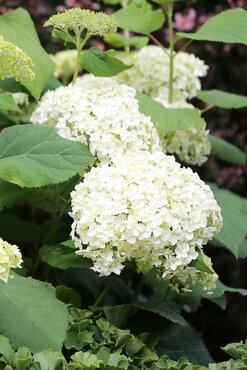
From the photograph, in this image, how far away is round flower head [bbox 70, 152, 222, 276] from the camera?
6.45 ft

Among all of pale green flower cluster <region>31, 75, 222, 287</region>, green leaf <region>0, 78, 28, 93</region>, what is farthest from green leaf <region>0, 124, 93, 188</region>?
green leaf <region>0, 78, 28, 93</region>

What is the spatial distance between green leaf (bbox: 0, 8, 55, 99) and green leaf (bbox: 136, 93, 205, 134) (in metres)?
0.30

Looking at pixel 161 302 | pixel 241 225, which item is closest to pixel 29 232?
pixel 161 302

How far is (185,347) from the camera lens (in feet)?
8.20

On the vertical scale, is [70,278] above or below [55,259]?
below

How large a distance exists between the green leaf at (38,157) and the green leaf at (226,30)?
633mm

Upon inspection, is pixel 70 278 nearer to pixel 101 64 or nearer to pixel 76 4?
pixel 101 64

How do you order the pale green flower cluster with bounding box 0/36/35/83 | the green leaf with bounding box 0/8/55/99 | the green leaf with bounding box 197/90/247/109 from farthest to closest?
the green leaf with bounding box 197/90/247/109 < the green leaf with bounding box 0/8/55/99 < the pale green flower cluster with bounding box 0/36/35/83

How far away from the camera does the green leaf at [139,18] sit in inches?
112

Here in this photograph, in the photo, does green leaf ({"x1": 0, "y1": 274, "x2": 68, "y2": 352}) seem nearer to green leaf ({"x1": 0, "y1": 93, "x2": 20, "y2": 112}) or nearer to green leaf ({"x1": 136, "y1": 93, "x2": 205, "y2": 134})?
green leaf ({"x1": 0, "y1": 93, "x2": 20, "y2": 112})

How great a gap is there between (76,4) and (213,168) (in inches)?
42.0

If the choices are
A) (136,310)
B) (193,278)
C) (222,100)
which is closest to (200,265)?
(193,278)

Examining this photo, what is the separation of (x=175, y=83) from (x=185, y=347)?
981 millimetres

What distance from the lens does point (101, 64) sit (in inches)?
97.6
